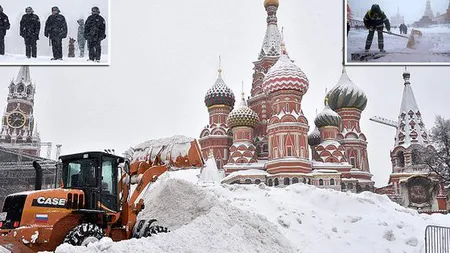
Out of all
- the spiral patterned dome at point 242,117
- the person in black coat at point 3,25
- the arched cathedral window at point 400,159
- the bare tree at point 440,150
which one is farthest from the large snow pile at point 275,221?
the arched cathedral window at point 400,159

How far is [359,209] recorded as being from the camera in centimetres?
647

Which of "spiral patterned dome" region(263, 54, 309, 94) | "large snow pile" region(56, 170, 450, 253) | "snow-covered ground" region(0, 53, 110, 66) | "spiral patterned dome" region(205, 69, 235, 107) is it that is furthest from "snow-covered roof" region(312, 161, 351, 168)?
"snow-covered ground" region(0, 53, 110, 66)

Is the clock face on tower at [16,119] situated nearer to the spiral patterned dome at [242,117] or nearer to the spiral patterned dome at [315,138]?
the spiral patterned dome at [242,117]

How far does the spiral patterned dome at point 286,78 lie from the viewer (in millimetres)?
14609

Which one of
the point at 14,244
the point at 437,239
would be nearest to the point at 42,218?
the point at 14,244

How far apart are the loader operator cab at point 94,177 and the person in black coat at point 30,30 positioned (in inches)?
190

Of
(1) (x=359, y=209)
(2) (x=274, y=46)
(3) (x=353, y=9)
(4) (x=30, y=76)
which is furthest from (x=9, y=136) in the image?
(1) (x=359, y=209)

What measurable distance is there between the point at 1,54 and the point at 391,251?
702cm

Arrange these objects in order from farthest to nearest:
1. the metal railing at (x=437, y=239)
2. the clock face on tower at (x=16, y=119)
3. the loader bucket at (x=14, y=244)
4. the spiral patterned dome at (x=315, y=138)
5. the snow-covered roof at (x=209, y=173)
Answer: the spiral patterned dome at (x=315, y=138), the clock face on tower at (x=16, y=119), the snow-covered roof at (x=209, y=173), the metal railing at (x=437, y=239), the loader bucket at (x=14, y=244)

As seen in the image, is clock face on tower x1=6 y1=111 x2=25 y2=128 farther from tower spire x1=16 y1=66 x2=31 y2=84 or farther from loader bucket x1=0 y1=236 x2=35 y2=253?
loader bucket x1=0 y1=236 x2=35 y2=253

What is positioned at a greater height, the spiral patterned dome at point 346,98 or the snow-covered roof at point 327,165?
the spiral patterned dome at point 346,98

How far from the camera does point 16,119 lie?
43.2ft

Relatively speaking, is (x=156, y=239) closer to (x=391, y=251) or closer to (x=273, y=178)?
(x=391, y=251)

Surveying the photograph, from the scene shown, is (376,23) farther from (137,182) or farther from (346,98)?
(346,98)
